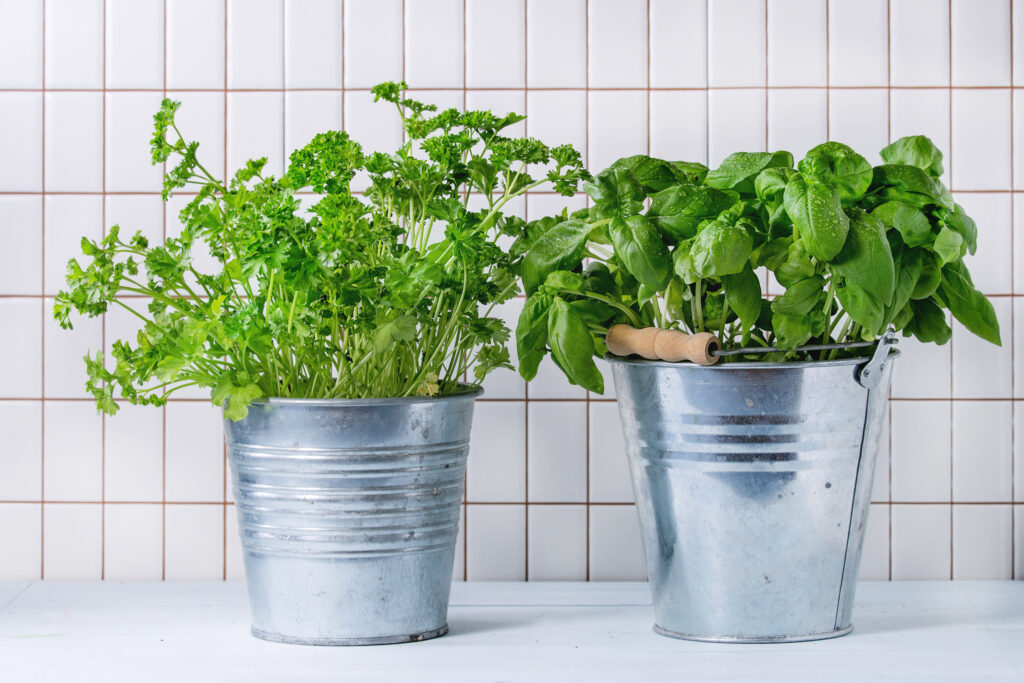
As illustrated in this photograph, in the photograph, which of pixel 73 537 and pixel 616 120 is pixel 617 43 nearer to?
pixel 616 120

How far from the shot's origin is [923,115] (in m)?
1.14

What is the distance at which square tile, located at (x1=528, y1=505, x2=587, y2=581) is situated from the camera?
1.15 m

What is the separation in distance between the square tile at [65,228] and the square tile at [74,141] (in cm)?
2

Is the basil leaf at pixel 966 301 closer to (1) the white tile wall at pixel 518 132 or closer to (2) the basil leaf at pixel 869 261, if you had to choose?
(2) the basil leaf at pixel 869 261

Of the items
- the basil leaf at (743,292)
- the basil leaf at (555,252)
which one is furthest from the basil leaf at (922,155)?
the basil leaf at (555,252)

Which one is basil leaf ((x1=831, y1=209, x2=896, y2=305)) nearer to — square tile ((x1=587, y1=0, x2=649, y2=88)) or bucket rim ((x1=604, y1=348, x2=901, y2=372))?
bucket rim ((x1=604, y1=348, x2=901, y2=372))

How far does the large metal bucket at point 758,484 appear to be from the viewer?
2.66 ft

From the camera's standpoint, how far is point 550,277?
824mm

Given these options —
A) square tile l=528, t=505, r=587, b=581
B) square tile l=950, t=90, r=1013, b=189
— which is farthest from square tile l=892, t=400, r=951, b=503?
square tile l=528, t=505, r=587, b=581

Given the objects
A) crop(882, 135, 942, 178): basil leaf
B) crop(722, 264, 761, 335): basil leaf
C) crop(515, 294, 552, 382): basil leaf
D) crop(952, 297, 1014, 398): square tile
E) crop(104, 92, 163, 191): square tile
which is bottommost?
crop(952, 297, 1014, 398): square tile

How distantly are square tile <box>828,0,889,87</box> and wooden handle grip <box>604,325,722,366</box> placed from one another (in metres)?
0.52

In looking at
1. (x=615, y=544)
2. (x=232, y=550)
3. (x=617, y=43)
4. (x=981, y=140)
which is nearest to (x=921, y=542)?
(x=615, y=544)

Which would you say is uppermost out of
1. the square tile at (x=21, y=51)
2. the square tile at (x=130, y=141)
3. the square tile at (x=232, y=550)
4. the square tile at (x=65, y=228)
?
the square tile at (x=21, y=51)

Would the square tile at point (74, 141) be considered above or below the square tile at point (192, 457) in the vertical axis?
above
